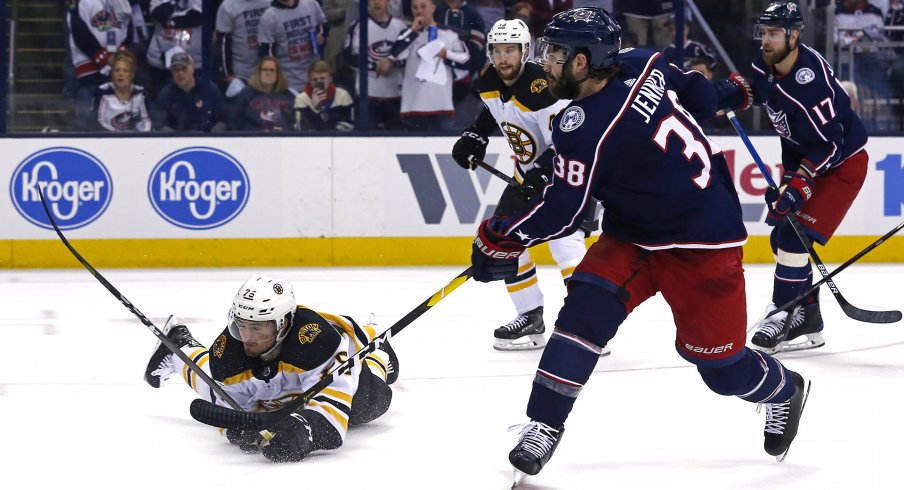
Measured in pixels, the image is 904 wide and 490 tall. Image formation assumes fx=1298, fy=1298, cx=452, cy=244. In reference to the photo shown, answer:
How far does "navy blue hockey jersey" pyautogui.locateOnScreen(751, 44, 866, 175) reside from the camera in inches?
176

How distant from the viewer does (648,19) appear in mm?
7387

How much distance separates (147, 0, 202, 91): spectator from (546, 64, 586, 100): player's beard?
483cm

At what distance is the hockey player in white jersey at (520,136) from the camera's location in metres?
4.43

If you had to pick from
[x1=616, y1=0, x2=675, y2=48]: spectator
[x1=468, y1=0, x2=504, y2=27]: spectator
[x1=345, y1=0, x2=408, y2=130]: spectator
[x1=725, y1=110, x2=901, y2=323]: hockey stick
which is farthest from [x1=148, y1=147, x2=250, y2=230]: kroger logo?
[x1=725, y1=110, x2=901, y2=323]: hockey stick

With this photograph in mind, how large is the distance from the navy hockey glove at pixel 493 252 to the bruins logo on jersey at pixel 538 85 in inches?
65.3

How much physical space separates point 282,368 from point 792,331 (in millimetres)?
2283

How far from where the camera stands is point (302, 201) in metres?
7.27

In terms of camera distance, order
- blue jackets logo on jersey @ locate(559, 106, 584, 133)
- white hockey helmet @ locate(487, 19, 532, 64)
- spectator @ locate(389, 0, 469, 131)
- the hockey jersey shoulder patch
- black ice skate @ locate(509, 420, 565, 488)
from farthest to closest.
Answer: spectator @ locate(389, 0, 469, 131) → white hockey helmet @ locate(487, 19, 532, 64) → the hockey jersey shoulder patch → black ice skate @ locate(509, 420, 565, 488) → blue jackets logo on jersey @ locate(559, 106, 584, 133)

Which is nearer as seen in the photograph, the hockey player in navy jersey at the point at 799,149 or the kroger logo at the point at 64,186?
the hockey player in navy jersey at the point at 799,149

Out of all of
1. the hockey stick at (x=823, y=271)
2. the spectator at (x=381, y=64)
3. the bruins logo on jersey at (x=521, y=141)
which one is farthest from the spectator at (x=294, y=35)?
the hockey stick at (x=823, y=271)

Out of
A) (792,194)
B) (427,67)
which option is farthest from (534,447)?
(427,67)

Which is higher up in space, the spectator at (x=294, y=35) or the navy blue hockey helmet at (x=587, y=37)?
the navy blue hockey helmet at (x=587, y=37)

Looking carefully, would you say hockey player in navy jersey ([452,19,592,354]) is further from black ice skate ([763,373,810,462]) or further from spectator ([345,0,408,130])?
spectator ([345,0,408,130])

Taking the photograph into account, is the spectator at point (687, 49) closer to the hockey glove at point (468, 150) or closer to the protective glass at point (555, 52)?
the hockey glove at point (468, 150)
